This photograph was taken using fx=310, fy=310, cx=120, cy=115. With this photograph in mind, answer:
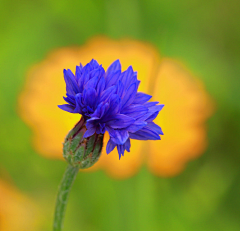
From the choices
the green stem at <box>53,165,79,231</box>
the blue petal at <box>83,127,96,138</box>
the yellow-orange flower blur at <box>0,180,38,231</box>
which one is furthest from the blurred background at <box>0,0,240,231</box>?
the blue petal at <box>83,127,96,138</box>

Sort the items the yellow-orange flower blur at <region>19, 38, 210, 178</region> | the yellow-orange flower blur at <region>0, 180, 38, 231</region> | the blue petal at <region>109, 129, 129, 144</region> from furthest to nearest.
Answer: the yellow-orange flower blur at <region>19, 38, 210, 178</region>
the yellow-orange flower blur at <region>0, 180, 38, 231</region>
the blue petal at <region>109, 129, 129, 144</region>

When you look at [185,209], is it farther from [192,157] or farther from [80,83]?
[80,83]

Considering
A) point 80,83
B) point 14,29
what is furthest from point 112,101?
point 14,29

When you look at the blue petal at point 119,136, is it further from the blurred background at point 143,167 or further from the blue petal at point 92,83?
the blurred background at point 143,167

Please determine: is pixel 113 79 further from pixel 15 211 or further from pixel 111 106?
pixel 15 211

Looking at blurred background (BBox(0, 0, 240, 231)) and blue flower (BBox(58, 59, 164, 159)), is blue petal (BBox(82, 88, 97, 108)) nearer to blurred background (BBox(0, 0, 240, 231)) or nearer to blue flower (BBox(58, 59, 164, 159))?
blue flower (BBox(58, 59, 164, 159))

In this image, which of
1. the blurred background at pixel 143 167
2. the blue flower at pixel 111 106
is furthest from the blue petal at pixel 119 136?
the blurred background at pixel 143 167
